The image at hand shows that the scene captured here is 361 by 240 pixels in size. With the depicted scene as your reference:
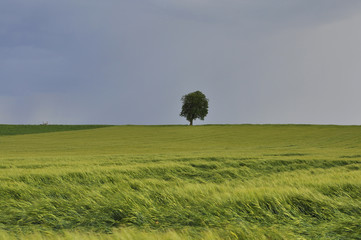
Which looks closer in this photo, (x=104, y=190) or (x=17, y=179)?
(x=104, y=190)

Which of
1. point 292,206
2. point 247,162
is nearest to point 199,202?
point 292,206

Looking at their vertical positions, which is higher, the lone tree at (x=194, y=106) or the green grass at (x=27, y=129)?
the lone tree at (x=194, y=106)

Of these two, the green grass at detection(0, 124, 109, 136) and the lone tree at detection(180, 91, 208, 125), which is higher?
the lone tree at detection(180, 91, 208, 125)

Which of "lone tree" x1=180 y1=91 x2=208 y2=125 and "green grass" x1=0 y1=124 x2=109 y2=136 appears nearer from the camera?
"green grass" x1=0 y1=124 x2=109 y2=136

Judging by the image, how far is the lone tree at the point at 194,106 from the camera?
76.3 meters

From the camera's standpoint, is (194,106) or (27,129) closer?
(27,129)

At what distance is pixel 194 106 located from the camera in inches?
3009

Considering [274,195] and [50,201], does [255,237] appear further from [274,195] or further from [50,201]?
[50,201]

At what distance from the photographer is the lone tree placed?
76.3 m

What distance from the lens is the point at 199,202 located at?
5.75 m

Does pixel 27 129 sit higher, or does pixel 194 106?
pixel 194 106

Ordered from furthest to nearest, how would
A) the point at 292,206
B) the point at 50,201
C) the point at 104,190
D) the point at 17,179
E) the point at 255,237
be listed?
1. the point at 17,179
2. the point at 104,190
3. the point at 50,201
4. the point at 292,206
5. the point at 255,237

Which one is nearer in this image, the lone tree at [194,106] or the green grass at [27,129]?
the green grass at [27,129]

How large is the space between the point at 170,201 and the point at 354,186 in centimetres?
403
